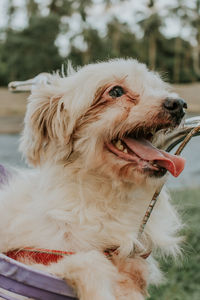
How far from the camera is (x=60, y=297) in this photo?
1524mm

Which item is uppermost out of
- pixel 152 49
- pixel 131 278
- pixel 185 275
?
pixel 131 278

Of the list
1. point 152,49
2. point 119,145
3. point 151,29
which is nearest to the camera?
point 119,145

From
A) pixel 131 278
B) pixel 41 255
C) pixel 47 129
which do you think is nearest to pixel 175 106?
pixel 47 129

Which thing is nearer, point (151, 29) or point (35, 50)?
point (35, 50)

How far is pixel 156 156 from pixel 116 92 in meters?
0.40

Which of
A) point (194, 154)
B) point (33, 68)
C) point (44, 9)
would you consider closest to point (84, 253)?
point (194, 154)

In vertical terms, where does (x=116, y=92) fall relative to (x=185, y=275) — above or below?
above

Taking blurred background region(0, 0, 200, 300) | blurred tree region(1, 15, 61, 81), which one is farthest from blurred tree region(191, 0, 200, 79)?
blurred tree region(1, 15, 61, 81)

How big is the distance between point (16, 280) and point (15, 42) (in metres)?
30.5

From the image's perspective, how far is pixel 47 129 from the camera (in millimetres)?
2207

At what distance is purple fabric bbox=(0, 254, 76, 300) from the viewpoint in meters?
1.45

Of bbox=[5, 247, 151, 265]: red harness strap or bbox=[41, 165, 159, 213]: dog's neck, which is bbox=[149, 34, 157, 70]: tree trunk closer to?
bbox=[41, 165, 159, 213]: dog's neck

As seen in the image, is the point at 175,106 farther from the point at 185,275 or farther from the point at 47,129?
the point at 185,275

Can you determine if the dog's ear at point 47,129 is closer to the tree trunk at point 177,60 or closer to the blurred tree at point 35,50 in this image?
the blurred tree at point 35,50
